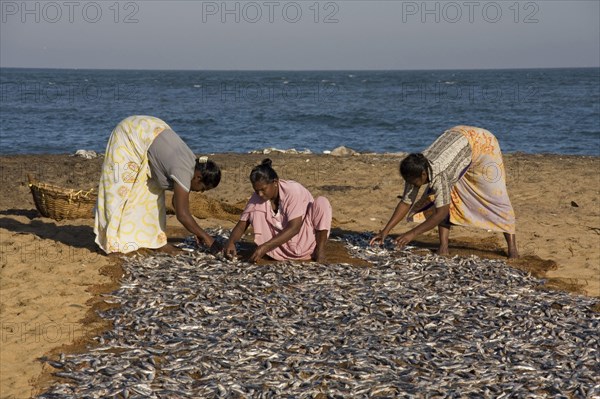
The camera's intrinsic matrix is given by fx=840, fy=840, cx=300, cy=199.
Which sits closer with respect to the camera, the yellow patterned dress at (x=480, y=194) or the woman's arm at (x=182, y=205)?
the woman's arm at (x=182, y=205)

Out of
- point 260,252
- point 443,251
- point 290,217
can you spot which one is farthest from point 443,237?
point 260,252

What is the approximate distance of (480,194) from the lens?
8.99 metres

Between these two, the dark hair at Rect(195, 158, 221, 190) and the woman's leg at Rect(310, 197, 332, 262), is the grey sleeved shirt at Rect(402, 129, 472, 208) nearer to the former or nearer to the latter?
the woman's leg at Rect(310, 197, 332, 262)

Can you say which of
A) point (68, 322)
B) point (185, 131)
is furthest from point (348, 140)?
point (68, 322)

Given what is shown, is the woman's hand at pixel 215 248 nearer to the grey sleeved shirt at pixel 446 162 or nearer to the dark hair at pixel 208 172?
the dark hair at pixel 208 172

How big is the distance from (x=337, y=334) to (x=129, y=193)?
307 centimetres

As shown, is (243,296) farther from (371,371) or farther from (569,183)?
(569,183)

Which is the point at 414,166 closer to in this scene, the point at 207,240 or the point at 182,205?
the point at 207,240

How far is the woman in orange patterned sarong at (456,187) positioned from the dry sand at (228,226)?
22.5 inches

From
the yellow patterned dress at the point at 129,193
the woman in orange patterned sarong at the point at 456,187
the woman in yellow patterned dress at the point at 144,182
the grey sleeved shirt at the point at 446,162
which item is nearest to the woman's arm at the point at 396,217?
the woman in orange patterned sarong at the point at 456,187

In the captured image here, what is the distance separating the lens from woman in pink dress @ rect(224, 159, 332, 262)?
325 inches

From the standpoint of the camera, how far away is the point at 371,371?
5.92m

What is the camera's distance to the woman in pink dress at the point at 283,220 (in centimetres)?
825

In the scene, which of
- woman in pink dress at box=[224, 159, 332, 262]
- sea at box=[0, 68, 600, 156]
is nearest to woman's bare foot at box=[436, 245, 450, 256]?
woman in pink dress at box=[224, 159, 332, 262]
